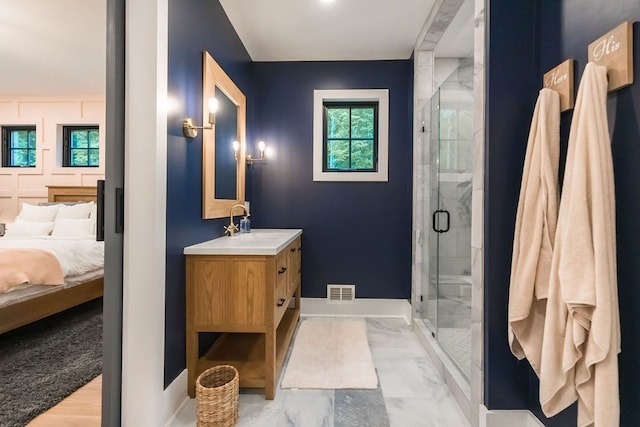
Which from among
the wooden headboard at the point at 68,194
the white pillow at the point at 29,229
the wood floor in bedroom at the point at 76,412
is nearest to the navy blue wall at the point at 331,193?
the wood floor in bedroom at the point at 76,412

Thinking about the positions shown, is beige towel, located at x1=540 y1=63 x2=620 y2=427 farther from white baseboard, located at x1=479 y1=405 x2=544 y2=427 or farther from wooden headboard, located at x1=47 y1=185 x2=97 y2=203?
wooden headboard, located at x1=47 y1=185 x2=97 y2=203

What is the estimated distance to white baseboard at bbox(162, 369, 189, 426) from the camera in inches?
62.4

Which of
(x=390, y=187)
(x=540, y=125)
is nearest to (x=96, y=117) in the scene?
(x=390, y=187)

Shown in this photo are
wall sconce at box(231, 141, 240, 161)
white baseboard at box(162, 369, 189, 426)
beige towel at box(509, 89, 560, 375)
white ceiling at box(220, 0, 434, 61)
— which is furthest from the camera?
wall sconce at box(231, 141, 240, 161)

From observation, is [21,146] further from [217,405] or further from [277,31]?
[217,405]

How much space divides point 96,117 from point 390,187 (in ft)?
14.3

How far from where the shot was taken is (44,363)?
6.94ft

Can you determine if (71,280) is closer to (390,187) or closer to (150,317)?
(150,317)

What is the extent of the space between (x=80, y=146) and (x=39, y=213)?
1286 mm

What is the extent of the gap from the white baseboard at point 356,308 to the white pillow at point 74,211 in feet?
9.91

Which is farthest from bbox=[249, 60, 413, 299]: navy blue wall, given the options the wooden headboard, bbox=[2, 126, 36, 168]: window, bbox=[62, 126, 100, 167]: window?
bbox=[2, 126, 36, 168]: window

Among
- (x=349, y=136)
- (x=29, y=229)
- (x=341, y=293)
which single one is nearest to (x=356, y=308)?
(x=341, y=293)

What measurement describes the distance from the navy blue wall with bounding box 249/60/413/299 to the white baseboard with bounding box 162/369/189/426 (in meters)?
1.68

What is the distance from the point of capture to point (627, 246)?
3.38 ft
